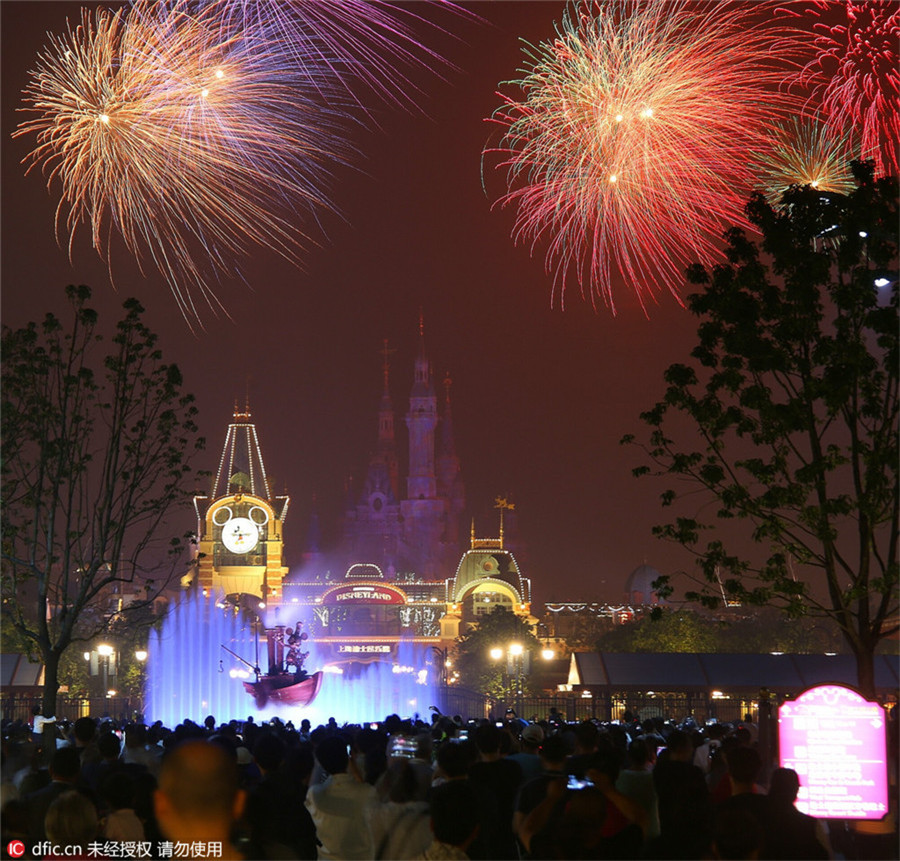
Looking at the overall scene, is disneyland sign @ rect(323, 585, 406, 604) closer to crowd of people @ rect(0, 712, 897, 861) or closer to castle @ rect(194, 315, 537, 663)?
castle @ rect(194, 315, 537, 663)

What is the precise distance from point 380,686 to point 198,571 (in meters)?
48.6

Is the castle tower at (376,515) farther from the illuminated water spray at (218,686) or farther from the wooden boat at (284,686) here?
the wooden boat at (284,686)

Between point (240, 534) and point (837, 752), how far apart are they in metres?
94.5

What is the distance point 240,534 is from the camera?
103750mm

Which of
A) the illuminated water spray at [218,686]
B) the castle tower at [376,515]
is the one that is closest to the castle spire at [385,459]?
the castle tower at [376,515]

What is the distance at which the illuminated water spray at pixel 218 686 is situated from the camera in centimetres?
5359

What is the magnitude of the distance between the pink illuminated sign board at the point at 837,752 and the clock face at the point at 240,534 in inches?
3700

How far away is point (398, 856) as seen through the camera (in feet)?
27.3

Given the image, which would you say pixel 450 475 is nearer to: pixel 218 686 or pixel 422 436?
A: pixel 422 436

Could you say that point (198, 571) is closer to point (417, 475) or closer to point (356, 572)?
point (356, 572)

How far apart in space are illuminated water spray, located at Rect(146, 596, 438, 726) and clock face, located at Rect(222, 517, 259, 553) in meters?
25.6

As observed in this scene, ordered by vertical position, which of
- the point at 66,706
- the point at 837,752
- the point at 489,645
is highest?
the point at 489,645

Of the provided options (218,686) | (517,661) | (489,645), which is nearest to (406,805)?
(218,686)

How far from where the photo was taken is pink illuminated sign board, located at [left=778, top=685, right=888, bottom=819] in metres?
11.6
